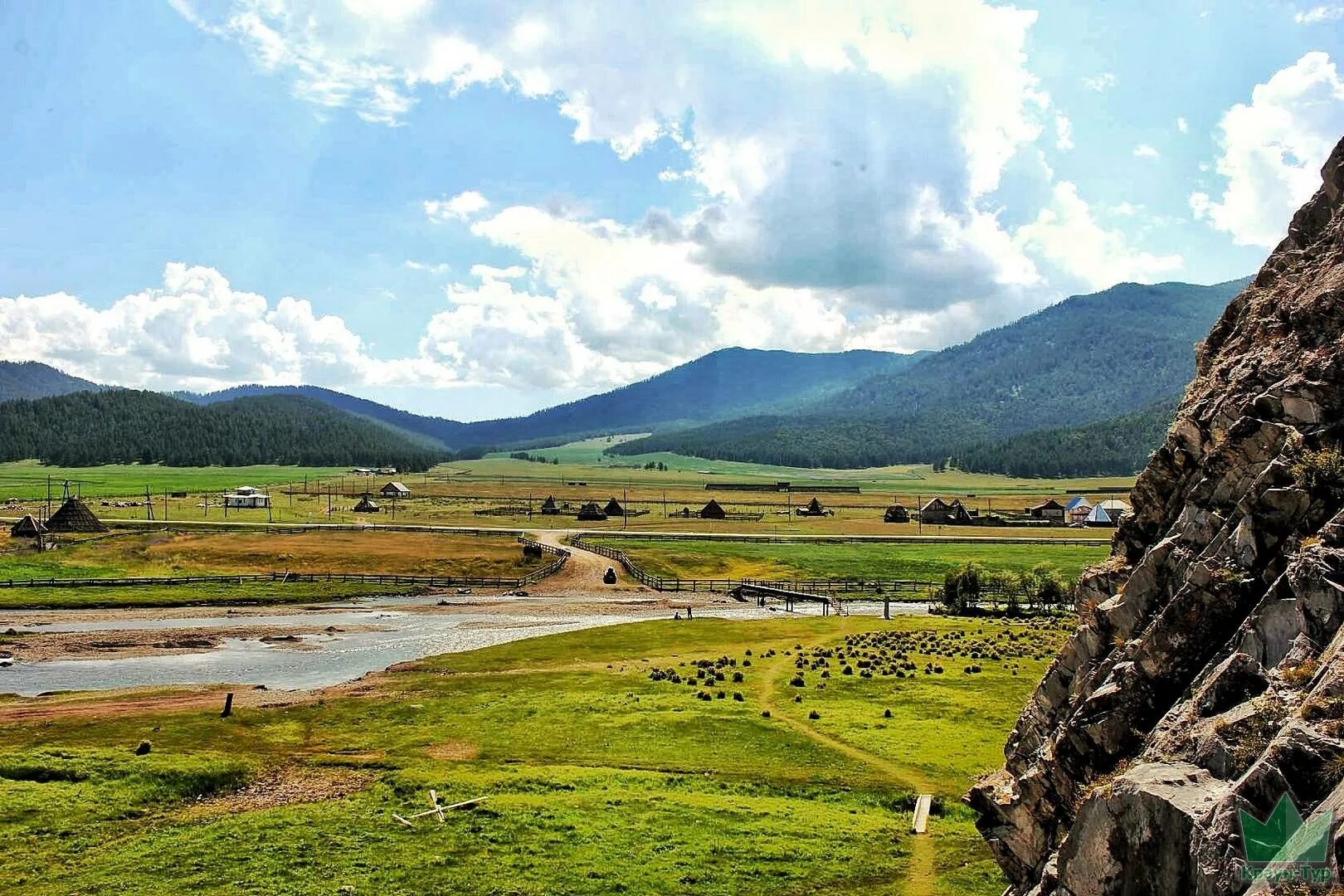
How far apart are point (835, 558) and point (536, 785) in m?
110

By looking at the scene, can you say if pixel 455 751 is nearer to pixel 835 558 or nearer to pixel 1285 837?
pixel 1285 837

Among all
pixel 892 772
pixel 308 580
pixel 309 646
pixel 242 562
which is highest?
pixel 242 562

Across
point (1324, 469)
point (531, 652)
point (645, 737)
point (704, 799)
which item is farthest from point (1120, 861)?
point (531, 652)

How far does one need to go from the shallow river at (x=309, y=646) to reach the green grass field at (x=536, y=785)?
10696mm

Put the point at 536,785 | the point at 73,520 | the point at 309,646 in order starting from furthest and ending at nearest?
the point at 73,520
the point at 309,646
the point at 536,785

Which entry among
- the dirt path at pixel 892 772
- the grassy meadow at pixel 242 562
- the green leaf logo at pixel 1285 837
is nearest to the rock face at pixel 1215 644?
the green leaf logo at pixel 1285 837

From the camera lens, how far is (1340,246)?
1845 cm

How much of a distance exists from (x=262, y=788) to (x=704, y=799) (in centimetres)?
1906

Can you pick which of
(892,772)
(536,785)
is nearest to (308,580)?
(536,785)

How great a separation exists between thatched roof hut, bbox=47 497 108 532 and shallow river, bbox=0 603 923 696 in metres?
64.0

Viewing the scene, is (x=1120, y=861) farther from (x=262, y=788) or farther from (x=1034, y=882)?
(x=262, y=788)

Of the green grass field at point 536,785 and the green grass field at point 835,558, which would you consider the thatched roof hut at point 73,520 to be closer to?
the green grass field at point 835,558

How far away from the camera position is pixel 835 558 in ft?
472

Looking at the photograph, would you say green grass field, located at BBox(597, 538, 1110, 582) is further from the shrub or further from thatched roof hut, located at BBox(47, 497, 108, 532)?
the shrub
